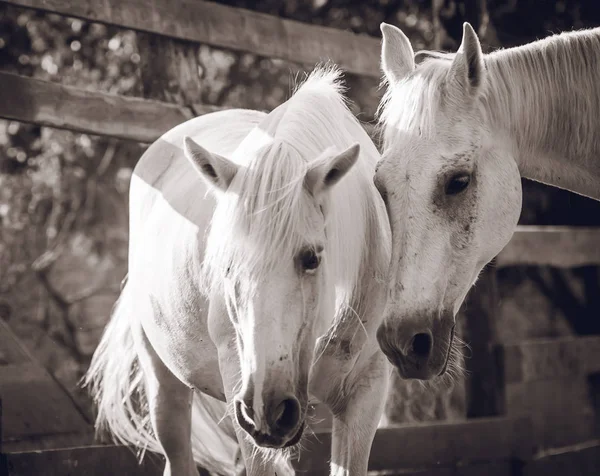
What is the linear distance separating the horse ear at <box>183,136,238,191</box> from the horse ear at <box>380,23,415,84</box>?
80 cm

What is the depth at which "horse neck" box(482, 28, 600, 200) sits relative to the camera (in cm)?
291

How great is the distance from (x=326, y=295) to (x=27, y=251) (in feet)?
18.0

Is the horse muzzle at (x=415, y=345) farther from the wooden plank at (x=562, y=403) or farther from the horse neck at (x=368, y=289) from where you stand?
the wooden plank at (x=562, y=403)

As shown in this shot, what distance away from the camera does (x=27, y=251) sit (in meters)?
7.44

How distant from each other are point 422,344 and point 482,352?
2.42 metres

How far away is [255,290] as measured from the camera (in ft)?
7.72

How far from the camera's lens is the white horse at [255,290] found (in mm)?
2363

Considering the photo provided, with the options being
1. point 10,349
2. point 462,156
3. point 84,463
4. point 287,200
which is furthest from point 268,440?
point 10,349

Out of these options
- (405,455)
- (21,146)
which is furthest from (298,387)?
(21,146)

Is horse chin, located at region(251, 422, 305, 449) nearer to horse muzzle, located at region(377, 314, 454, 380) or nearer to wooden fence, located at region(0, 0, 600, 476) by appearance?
horse muzzle, located at region(377, 314, 454, 380)

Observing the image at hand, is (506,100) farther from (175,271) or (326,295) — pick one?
(175,271)

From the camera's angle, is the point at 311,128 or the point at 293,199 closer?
the point at 293,199

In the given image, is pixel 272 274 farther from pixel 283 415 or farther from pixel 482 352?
pixel 482 352

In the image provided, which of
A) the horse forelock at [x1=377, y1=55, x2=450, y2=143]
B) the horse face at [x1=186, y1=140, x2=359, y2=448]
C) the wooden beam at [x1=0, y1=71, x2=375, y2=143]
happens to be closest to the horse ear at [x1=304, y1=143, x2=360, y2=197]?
the horse face at [x1=186, y1=140, x2=359, y2=448]
